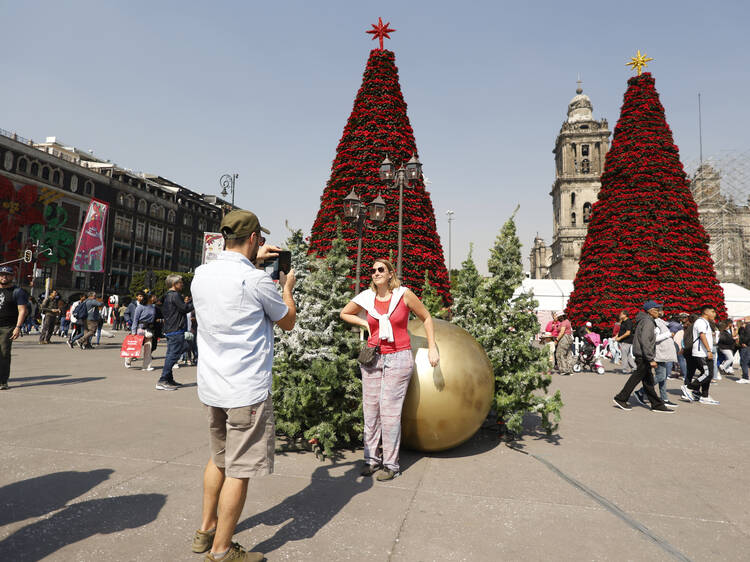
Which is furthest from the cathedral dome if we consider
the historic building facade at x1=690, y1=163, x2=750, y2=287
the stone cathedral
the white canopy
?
the white canopy

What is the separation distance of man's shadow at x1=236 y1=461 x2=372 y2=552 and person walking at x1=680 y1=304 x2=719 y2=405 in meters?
8.30

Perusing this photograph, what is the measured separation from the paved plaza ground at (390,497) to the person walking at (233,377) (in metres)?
0.37

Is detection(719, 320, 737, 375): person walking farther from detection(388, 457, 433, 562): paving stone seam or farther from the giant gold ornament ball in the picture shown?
detection(388, 457, 433, 562): paving stone seam

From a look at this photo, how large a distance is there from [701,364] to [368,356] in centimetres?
861

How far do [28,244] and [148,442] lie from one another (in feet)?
185

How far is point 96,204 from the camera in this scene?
36.6 meters

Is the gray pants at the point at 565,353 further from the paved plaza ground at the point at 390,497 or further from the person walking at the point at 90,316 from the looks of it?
the person walking at the point at 90,316

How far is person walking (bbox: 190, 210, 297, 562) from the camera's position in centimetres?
A: 253

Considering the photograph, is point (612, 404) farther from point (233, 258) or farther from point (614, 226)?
point (614, 226)

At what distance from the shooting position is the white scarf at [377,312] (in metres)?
4.15

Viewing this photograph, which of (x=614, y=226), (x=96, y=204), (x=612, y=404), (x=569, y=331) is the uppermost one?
(x=96, y=204)

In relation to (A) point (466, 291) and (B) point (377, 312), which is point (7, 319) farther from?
(A) point (466, 291)

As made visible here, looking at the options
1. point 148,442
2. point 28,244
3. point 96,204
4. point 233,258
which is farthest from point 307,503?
point 28,244

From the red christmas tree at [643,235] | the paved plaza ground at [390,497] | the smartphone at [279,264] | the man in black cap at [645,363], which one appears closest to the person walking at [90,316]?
the paved plaza ground at [390,497]
